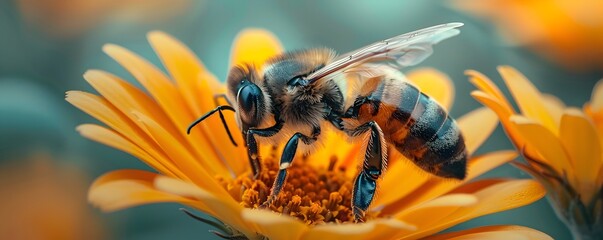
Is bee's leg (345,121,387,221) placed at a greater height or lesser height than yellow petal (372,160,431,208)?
greater

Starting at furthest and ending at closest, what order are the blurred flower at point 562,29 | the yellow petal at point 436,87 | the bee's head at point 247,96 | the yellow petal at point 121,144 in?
the blurred flower at point 562,29 → the yellow petal at point 436,87 → the bee's head at point 247,96 → the yellow petal at point 121,144

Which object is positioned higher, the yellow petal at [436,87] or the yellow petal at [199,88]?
the yellow petal at [199,88]

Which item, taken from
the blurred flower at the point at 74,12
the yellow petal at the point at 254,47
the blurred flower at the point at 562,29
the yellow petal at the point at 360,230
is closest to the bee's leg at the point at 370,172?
the yellow petal at the point at 360,230

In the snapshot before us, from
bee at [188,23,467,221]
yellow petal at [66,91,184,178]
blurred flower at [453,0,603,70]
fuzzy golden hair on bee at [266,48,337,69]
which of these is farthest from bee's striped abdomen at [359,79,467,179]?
blurred flower at [453,0,603,70]

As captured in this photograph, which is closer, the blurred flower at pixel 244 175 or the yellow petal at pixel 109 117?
the blurred flower at pixel 244 175

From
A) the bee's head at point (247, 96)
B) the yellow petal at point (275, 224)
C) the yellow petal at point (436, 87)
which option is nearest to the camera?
the yellow petal at point (275, 224)

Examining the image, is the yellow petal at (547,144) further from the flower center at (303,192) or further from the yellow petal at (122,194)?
the yellow petal at (122,194)

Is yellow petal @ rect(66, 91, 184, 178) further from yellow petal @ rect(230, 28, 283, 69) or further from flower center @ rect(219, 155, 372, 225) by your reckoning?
yellow petal @ rect(230, 28, 283, 69)
